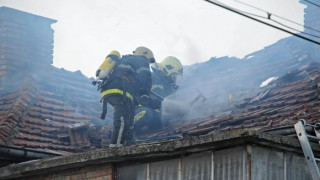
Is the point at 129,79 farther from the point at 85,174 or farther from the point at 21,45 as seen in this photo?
the point at 85,174

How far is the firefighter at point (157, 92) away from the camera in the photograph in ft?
47.9

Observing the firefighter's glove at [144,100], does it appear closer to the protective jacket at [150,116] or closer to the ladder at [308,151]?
the protective jacket at [150,116]

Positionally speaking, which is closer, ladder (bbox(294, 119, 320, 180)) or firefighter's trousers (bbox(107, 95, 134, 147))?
ladder (bbox(294, 119, 320, 180))

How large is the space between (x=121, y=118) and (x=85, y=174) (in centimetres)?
507

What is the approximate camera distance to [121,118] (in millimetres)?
13203

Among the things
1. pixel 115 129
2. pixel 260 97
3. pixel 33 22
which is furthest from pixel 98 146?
pixel 33 22

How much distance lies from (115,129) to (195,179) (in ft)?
20.3

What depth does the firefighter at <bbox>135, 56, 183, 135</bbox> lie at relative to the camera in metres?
14.6

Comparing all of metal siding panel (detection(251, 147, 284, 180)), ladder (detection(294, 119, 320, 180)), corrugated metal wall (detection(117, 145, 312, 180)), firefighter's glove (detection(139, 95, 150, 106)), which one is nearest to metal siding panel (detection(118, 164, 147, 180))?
corrugated metal wall (detection(117, 145, 312, 180))

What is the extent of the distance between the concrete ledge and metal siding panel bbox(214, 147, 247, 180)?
9 centimetres

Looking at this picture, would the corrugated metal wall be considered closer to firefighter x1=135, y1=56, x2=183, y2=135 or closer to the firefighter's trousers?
the firefighter's trousers

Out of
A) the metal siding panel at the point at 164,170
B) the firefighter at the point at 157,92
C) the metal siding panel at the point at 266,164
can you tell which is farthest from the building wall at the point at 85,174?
the firefighter at the point at 157,92

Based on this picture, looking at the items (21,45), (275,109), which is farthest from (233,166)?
(21,45)

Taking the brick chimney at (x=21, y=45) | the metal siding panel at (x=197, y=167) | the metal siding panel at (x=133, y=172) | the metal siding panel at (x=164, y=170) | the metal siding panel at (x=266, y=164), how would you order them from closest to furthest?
the metal siding panel at (x=266, y=164) → the metal siding panel at (x=197, y=167) → the metal siding panel at (x=164, y=170) → the metal siding panel at (x=133, y=172) → the brick chimney at (x=21, y=45)
